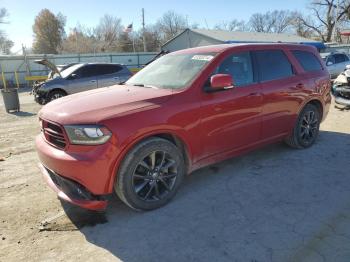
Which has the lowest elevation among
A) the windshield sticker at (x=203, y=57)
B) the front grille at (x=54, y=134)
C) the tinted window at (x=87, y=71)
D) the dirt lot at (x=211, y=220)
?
the dirt lot at (x=211, y=220)

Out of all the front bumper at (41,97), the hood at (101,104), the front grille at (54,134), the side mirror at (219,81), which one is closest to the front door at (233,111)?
the side mirror at (219,81)

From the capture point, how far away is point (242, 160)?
17.3 feet

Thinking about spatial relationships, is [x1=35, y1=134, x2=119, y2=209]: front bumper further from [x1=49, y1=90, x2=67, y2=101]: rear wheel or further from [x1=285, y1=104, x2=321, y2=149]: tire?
[x1=49, y1=90, x2=67, y2=101]: rear wheel

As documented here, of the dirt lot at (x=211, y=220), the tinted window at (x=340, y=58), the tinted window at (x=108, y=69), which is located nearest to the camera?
the dirt lot at (x=211, y=220)

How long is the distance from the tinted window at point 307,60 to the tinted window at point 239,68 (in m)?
1.33

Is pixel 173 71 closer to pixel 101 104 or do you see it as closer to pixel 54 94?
pixel 101 104

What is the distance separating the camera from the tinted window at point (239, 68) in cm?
432

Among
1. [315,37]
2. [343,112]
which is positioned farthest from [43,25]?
[343,112]

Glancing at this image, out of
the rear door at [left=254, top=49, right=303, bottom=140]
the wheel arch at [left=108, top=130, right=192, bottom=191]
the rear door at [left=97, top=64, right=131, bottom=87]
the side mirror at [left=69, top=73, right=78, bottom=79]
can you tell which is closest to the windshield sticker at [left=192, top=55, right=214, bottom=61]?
the rear door at [left=254, top=49, right=303, bottom=140]

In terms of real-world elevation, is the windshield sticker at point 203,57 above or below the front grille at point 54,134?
above

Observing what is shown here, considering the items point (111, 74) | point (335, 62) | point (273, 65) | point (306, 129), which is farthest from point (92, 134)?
point (335, 62)

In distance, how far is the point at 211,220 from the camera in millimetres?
3498

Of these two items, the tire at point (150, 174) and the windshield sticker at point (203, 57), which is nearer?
the tire at point (150, 174)

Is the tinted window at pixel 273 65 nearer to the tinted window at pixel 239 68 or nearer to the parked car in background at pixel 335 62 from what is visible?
the tinted window at pixel 239 68
